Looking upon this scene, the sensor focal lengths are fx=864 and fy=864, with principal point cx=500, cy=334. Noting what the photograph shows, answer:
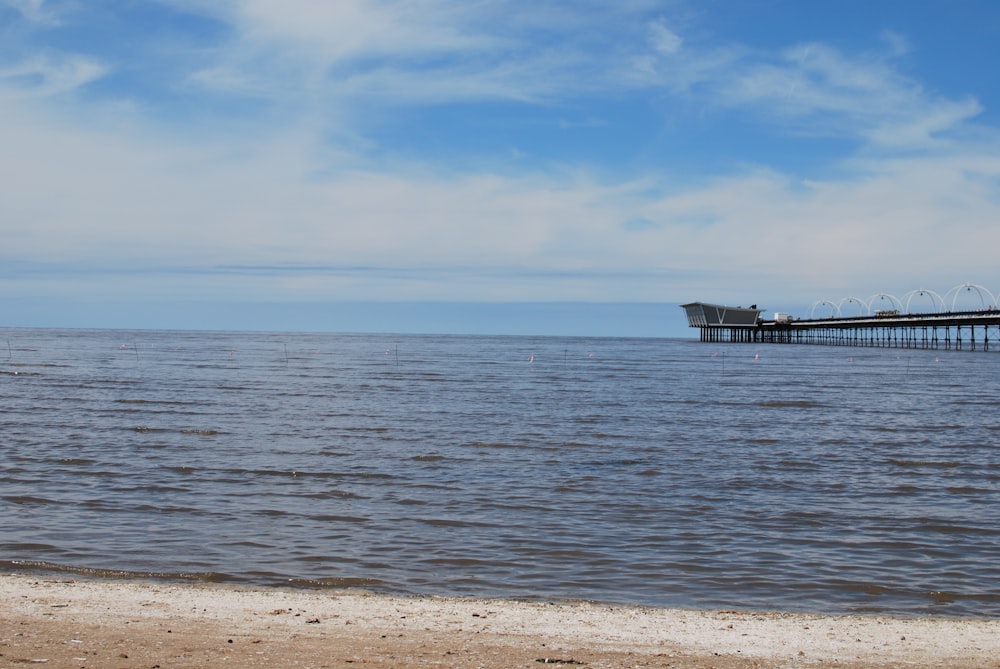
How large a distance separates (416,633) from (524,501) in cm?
739

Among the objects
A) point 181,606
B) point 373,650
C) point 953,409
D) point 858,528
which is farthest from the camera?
point 953,409

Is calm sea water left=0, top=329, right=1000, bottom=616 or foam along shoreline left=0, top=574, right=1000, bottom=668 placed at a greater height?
foam along shoreline left=0, top=574, right=1000, bottom=668

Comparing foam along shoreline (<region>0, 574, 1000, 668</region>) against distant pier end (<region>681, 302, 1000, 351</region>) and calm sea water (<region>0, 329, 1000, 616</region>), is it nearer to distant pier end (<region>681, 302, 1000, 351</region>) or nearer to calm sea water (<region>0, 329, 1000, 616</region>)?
calm sea water (<region>0, 329, 1000, 616</region>)

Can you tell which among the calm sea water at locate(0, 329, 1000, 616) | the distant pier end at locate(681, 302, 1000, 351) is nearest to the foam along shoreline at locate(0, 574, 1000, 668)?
the calm sea water at locate(0, 329, 1000, 616)

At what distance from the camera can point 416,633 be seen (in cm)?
785

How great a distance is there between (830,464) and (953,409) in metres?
18.0

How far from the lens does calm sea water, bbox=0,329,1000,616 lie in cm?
1059

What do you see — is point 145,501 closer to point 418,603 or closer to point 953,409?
point 418,603

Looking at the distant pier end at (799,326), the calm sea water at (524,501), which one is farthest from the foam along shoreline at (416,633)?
the distant pier end at (799,326)

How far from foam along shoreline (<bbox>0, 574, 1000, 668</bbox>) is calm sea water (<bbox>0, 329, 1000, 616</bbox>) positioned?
947 mm

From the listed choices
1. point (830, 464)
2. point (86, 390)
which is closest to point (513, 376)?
point (86, 390)

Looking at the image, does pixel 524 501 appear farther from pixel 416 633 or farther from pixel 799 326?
pixel 799 326

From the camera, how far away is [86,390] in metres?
39.3

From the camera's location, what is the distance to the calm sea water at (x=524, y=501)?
34.8ft
